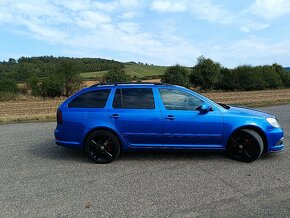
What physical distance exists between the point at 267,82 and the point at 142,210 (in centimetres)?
5033

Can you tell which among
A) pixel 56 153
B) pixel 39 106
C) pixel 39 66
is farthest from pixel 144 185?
pixel 39 66

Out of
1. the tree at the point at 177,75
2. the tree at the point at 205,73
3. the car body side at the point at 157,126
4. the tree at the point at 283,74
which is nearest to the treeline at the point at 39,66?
the tree at the point at 177,75

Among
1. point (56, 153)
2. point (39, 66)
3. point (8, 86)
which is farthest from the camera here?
point (39, 66)

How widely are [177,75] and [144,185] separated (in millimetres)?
39637

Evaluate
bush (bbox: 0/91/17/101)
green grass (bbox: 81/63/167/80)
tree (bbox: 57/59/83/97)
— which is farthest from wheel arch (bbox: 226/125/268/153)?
green grass (bbox: 81/63/167/80)

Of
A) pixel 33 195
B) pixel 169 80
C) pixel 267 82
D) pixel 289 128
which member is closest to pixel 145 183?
pixel 33 195

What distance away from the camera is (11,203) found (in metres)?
4.05

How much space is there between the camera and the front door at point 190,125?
577 cm

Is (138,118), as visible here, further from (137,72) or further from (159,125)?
(137,72)

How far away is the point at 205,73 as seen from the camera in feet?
148

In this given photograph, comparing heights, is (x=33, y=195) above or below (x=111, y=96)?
below

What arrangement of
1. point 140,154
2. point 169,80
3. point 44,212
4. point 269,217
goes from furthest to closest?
1. point 169,80
2. point 140,154
3. point 44,212
4. point 269,217

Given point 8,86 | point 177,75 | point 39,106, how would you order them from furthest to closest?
point 177,75
point 8,86
point 39,106

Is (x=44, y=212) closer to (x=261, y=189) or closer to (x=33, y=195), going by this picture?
(x=33, y=195)
